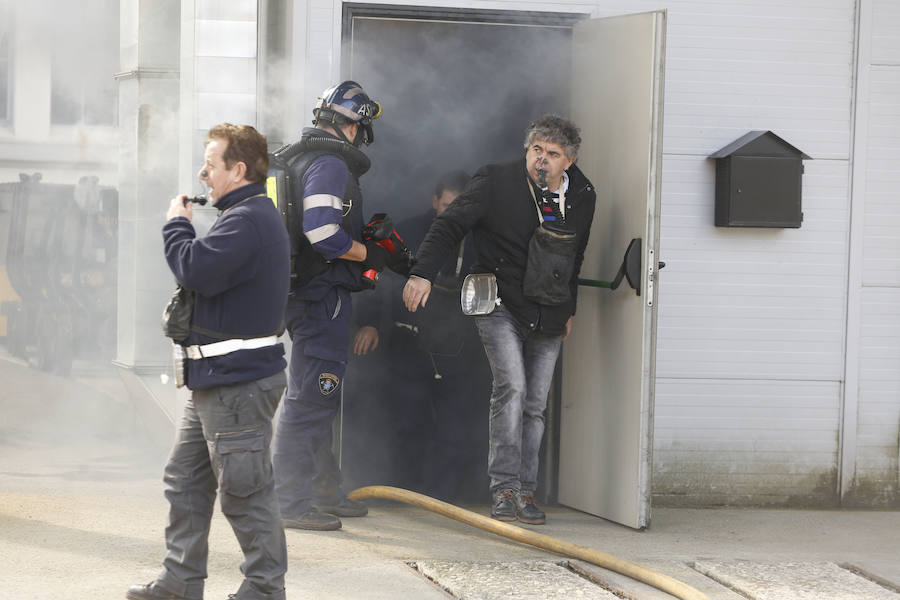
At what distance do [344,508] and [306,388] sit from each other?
713mm

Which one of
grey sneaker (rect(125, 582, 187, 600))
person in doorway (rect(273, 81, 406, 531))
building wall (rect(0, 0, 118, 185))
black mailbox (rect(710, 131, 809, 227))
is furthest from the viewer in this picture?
building wall (rect(0, 0, 118, 185))

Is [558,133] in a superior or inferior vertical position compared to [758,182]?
superior

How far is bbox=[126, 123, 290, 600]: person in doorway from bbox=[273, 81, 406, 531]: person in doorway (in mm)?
1132

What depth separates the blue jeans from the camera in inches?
216

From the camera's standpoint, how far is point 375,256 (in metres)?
5.27

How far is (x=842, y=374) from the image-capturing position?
6234 millimetres

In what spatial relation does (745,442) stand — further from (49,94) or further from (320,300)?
(49,94)

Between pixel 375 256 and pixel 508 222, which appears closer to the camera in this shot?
pixel 375 256

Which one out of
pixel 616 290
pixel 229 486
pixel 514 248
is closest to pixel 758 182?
pixel 616 290

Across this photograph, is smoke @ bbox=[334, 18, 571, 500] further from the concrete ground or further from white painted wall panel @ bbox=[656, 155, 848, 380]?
white painted wall panel @ bbox=[656, 155, 848, 380]

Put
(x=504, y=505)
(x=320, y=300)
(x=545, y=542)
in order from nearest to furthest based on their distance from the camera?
1. (x=545, y=542)
2. (x=320, y=300)
3. (x=504, y=505)

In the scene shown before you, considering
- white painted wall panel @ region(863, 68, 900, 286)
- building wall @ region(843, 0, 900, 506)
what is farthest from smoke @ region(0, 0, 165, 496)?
white painted wall panel @ region(863, 68, 900, 286)

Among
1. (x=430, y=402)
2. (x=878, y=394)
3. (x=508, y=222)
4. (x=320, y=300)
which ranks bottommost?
(x=430, y=402)

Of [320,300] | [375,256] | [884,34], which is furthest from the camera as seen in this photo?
[884,34]
